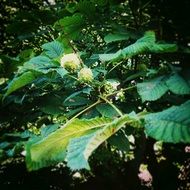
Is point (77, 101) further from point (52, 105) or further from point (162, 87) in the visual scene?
point (162, 87)

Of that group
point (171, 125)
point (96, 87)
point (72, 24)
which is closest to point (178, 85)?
point (171, 125)

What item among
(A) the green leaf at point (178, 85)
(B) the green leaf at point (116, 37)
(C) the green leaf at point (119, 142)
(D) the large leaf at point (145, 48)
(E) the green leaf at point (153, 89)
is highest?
(D) the large leaf at point (145, 48)

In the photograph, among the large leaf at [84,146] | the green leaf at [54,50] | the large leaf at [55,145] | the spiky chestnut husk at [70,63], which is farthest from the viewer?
the green leaf at [54,50]

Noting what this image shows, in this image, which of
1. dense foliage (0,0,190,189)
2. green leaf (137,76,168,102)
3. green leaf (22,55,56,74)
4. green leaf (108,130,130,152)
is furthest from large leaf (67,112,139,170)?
green leaf (22,55,56,74)

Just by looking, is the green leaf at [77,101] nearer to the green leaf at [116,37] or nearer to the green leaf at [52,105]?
the green leaf at [52,105]

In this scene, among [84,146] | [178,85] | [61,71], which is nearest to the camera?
[84,146]

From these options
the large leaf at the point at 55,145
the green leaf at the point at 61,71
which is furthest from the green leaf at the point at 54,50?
the large leaf at the point at 55,145

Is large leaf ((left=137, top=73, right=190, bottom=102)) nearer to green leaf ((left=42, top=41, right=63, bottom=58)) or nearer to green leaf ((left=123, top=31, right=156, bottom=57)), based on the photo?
green leaf ((left=123, top=31, right=156, bottom=57))
